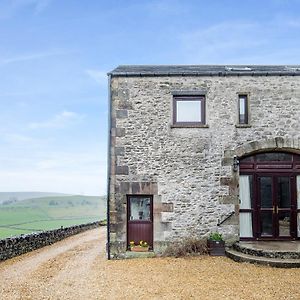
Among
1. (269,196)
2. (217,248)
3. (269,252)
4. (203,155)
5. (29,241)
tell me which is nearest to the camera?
(269,252)

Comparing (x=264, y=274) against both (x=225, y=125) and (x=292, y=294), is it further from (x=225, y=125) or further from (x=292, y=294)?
(x=225, y=125)

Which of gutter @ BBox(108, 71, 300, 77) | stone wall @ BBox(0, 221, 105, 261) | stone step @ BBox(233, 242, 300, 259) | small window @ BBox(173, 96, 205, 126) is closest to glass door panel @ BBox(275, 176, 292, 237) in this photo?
stone step @ BBox(233, 242, 300, 259)

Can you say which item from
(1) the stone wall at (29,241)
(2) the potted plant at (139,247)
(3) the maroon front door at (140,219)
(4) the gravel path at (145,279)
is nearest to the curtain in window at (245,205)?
(4) the gravel path at (145,279)

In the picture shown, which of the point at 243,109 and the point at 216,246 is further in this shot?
the point at 243,109

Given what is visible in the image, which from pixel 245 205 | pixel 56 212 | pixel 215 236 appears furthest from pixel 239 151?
pixel 56 212

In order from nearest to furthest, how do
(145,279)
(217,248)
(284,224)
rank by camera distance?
1. (145,279)
2. (217,248)
3. (284,224)

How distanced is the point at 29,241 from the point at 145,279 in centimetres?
746

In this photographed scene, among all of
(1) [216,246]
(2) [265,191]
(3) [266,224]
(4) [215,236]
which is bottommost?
(1) [216,246]

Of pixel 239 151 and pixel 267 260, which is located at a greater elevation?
pixel 239 151

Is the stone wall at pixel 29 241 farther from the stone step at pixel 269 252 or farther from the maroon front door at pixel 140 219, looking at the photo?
the stone step at pixel 269 252

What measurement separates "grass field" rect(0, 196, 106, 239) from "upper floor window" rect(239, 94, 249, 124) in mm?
35886

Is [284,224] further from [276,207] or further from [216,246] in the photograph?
[216,246]

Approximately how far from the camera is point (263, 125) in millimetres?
12742

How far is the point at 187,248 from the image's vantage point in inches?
476
